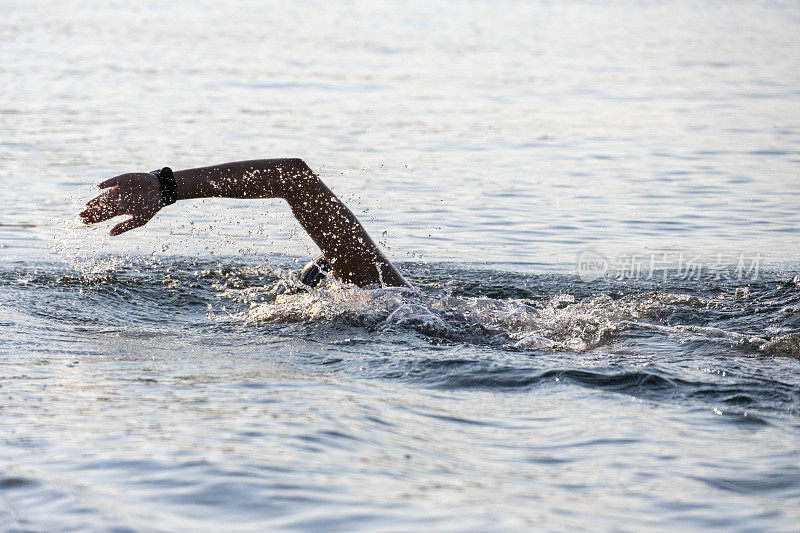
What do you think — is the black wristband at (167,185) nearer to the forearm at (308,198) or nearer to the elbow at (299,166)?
the forearm at (308,198)

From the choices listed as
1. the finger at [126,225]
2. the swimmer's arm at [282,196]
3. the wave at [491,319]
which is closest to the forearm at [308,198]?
the swimmer's arm at [282,196]

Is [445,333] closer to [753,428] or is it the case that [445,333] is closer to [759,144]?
[753,428]

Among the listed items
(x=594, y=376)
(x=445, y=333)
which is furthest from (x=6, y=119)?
(x=594, y=376)

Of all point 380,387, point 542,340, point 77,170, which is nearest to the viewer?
point 380,387

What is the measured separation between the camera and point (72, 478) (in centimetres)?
360

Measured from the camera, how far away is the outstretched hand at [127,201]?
4.73 m

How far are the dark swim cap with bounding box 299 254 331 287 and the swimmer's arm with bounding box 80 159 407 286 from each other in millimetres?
68

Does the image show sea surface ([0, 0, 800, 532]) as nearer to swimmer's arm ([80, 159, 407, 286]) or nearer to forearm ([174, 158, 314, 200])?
swimmer's arm ([80, 159, 407, 286])

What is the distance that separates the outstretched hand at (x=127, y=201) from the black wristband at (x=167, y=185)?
0.08 feet

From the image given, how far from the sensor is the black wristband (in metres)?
5.02

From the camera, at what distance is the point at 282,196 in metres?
5.45

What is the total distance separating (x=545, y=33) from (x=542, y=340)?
24.8 meters

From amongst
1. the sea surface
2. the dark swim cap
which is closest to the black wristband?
the sea surface

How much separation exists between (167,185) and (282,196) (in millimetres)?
670
